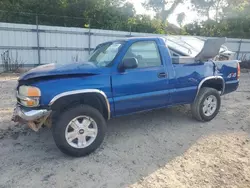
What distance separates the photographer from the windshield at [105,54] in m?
3.90

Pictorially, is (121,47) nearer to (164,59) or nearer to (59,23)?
(164,59)

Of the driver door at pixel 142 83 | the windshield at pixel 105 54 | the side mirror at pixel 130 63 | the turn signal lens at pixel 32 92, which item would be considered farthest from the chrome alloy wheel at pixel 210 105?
the turn signal lens at pixel 32 92

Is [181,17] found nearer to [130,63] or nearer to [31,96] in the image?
[130,63]

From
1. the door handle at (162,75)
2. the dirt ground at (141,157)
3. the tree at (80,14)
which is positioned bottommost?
the dirt ground at (141,157)

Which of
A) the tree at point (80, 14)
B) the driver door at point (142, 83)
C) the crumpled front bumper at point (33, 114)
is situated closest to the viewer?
the crumpled front bumper at point (33, 114)

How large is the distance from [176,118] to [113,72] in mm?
2236

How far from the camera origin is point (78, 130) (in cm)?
341

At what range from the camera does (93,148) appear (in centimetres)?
352

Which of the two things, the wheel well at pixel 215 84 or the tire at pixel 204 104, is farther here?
the wheel well at pixel 215 84

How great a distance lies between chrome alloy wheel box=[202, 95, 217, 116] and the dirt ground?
0.25 metres

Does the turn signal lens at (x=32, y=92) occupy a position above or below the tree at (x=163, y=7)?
below

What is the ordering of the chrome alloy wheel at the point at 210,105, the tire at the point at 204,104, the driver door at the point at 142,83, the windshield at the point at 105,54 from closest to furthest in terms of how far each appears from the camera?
1. the driver door at the point at 142,83
2. the windshield at the point at 105,54
3. the tire at the point at 204,104
4. the chrome alloy wheel at the point at 210,105

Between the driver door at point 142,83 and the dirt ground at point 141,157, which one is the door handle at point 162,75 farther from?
the dirt ground at point 141,157

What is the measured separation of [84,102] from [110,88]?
473 millimetres
